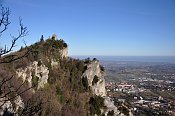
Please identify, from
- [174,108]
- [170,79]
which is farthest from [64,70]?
[170,79]

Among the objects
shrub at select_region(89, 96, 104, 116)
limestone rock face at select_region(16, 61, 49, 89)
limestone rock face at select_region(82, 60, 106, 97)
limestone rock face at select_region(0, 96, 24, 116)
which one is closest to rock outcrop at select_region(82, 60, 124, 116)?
limestone rock face at select_region(82, 60, 106, 97)

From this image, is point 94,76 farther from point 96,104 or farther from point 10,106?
point 10,106

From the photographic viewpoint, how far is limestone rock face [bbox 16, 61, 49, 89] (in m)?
44.6

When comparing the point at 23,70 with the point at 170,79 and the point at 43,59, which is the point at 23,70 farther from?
the point at 170,79

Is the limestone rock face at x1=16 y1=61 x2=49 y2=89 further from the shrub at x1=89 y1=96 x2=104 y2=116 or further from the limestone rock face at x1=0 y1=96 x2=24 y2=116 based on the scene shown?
the limestone rock face at x1=0 y1=96 x2=24 y2=116

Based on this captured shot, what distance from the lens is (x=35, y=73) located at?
47500 mm

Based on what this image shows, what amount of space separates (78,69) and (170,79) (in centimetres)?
14024

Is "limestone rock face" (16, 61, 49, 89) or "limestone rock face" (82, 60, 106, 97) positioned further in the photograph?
"limestone rock face" (82, 60, 106, 97)

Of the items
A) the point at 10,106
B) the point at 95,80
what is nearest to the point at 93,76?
the point at 95,80

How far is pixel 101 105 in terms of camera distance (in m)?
51.9

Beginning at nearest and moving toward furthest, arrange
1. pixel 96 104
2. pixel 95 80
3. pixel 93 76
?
pixel 96 104
pixel 93 76
pixel 95 80

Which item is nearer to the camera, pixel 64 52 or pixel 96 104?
pixel 96 104

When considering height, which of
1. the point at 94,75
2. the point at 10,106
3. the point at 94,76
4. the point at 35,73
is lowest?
the point at 94,76

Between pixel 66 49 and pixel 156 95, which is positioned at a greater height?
pixel 66 49
